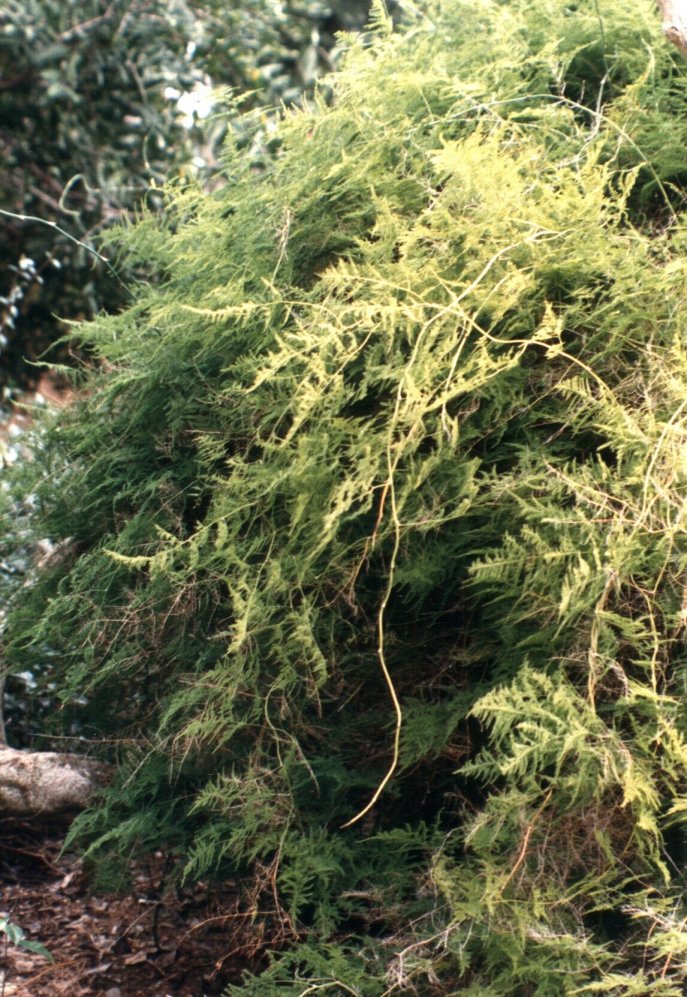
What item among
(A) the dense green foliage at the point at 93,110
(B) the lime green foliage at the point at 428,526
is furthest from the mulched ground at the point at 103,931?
(A) the dense green foliage at the point at 93,110

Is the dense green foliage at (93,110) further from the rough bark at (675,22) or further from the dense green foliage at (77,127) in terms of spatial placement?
the rough bark at (675,22)

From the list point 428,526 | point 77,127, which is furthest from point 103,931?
point 77,127

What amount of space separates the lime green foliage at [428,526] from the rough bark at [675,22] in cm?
9

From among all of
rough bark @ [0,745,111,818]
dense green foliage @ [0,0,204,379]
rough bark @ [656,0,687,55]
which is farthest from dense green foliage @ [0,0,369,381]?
rough bark @ [656,0,687,55]

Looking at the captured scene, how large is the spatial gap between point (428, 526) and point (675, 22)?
1204 mm

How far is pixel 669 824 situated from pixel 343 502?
2.57 ft

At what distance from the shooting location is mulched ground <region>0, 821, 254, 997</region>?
298 centimetres

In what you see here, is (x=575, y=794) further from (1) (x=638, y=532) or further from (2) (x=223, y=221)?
(2) (x=223, y=221)

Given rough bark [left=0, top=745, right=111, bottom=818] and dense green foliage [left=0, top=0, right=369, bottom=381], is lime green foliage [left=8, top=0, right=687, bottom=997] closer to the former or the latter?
rough bark [left=0, top=745, right=111, bottom=818]

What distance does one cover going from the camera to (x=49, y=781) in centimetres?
315

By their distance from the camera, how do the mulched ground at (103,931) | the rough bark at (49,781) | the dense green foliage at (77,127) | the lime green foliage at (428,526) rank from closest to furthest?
the lime green foliage at (428,526) < the mulched ground at (103,931) < the rough bark at (49,781) < the dense green foliage at (77,127)

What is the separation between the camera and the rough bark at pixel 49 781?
3.13 m

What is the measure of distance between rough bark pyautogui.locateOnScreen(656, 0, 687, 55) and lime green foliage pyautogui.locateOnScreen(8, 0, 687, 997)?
0.09m

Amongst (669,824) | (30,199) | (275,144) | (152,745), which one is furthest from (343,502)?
(30,199)
